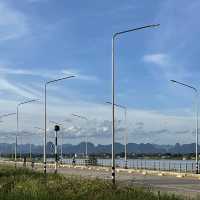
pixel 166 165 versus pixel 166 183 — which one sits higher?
pixel 166 183

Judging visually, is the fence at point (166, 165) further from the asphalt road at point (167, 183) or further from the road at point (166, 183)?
the asphalt road at point (167, 183)

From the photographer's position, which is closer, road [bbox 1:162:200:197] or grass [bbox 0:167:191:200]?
grass [bbox 0:167:191:200]

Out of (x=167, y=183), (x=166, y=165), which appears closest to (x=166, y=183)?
(x=167, y=183)

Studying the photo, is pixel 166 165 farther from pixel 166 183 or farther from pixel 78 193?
pixel 78 193

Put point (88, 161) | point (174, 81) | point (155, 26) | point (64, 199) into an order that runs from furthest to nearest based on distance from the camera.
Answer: point (88, 161) < point (174, 81) < point (155, 26) < point (64, 199)

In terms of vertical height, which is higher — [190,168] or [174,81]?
[174,81]

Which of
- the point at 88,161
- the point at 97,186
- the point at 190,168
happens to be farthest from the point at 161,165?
the point at 97,186

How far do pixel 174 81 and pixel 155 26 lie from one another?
2357cm

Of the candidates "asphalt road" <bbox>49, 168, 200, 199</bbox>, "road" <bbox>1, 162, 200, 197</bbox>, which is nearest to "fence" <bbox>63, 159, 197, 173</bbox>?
"road" <bbox>1, 162, 200, 197</bbox>

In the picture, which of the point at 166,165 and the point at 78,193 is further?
the point at 166,165

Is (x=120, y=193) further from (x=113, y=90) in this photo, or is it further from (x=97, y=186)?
(x=113, y=90)

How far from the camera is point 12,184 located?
99.9 ft

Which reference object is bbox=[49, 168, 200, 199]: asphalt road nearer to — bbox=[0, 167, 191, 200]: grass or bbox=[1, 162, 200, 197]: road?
bbox=[1, 162, 200, 197]: road

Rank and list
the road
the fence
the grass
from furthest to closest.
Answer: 1. the fence
2. the road
3. the grass
